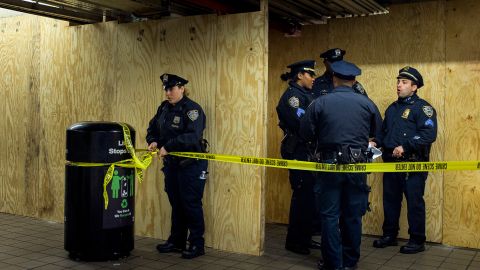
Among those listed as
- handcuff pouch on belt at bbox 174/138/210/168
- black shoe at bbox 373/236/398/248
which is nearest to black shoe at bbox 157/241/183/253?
handcuff pouch on belt at bbox 174/138/210/168

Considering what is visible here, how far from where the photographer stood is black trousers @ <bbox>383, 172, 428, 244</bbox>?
5699 mm

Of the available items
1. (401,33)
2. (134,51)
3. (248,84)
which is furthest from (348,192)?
(134,51)

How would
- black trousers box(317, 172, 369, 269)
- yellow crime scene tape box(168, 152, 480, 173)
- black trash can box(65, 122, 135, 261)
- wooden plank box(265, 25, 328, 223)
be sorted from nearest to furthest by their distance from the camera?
yellow crime scene tape box(168, 152, 480, 173) → black trousers box(317, 172, 369, 269) → black trash can box(65, 122, 135, 261) → wooden plank box(265, 25, 328, 223)

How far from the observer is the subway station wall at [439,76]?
587 centimetres

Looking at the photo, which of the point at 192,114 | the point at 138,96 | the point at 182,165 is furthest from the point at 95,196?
the point at 138,96

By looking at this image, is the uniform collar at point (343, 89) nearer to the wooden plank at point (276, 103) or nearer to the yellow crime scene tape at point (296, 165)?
the yellow crime scene tape at point (296, 165)

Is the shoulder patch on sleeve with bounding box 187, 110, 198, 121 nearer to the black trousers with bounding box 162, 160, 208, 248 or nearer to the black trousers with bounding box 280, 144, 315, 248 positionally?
the black trousers with bounding box 162, 160, 208, 248

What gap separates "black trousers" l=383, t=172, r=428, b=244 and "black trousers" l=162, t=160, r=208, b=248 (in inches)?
88.1

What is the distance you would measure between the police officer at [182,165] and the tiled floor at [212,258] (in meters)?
0.21

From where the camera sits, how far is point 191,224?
5.38 meters

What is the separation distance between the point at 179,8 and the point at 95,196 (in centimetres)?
241

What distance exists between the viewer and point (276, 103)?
7.16 m

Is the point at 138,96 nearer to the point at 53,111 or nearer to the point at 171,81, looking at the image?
the point at 171,81

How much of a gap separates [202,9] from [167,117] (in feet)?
4.68
